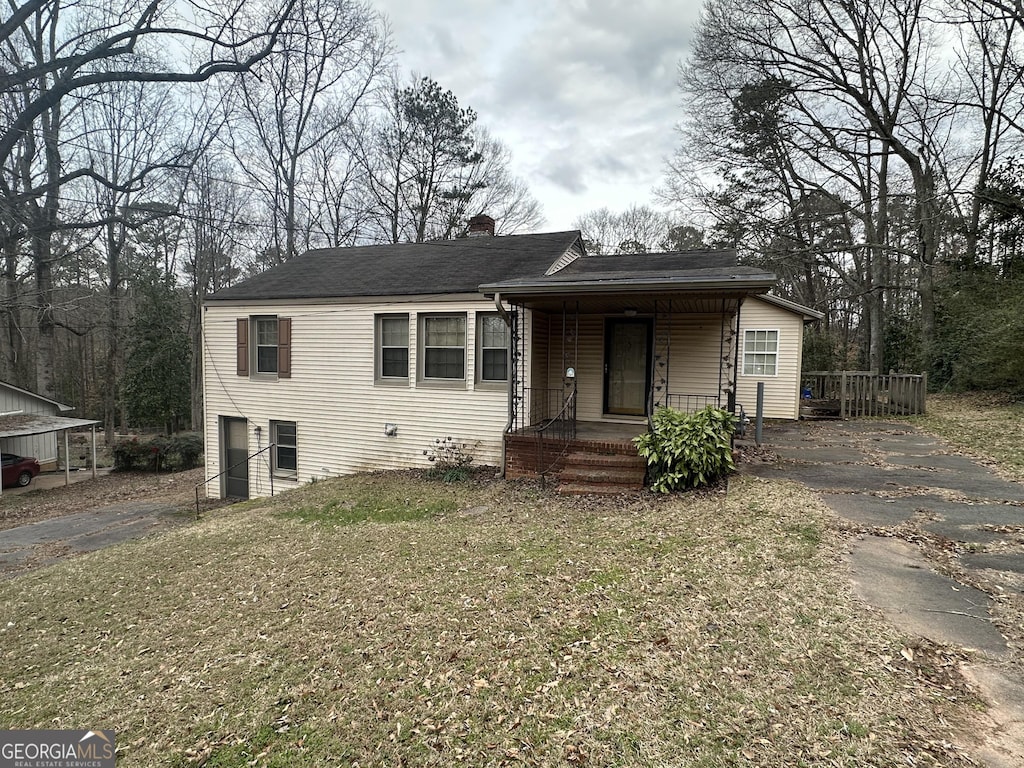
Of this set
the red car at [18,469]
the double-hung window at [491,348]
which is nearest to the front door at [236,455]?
the double-hung window at [491,348]

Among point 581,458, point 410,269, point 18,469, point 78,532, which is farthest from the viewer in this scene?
point 18,469

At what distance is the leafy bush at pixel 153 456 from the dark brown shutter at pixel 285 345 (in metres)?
10.8

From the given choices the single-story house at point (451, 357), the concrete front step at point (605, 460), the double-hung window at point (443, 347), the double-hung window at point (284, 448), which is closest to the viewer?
the concrete front step at point (605, 460)

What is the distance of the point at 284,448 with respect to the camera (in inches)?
439

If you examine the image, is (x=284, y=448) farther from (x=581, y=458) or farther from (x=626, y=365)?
(x=626, y=365)

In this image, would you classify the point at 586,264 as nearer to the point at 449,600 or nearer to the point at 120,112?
the point at 449,600

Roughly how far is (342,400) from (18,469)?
12955 millimetres

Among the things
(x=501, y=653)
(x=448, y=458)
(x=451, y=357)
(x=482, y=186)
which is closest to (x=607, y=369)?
(x=451, y=357)

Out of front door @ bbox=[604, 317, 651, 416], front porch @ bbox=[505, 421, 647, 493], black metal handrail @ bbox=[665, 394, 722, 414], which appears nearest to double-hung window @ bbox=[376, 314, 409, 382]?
front porch @ bbox=[505, 421, 647, 493]

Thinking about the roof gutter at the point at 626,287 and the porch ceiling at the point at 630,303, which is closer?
the roof gutter at the point at 626,287

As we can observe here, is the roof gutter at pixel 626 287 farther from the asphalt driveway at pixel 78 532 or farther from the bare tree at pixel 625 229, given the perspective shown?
the bare tree at pixel 625 229

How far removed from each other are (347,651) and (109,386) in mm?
24276

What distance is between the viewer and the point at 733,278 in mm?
6547

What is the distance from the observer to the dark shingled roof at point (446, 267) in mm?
9656
